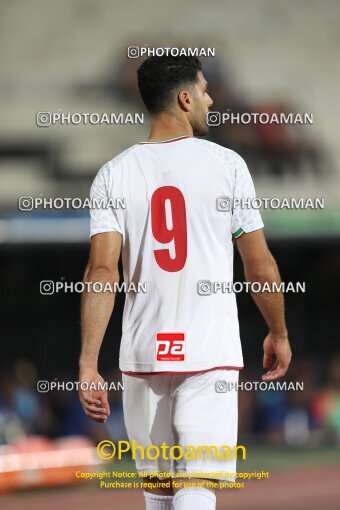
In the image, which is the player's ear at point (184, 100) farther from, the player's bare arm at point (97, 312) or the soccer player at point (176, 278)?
the player's bare arm at point (97, 312)

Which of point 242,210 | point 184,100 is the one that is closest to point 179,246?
point 242,210

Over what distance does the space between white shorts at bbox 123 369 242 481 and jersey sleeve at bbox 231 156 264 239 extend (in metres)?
0.59

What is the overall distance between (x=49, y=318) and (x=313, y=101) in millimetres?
5940

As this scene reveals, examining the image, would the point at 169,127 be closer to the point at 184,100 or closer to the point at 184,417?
the point at 184,100

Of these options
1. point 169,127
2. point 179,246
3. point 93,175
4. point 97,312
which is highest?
point 93,175

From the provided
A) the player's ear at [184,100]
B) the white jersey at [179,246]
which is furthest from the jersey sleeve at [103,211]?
the player's ear at [184,100]

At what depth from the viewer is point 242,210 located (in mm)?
3789

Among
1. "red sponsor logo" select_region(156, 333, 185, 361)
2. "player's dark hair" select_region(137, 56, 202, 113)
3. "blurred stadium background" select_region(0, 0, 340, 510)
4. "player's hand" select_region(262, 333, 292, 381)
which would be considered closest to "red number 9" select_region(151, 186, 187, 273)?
"red sponsor logo" select_region(156, 333, 185, 361)

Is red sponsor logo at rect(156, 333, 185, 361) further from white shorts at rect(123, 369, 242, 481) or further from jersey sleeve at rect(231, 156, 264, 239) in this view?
jersey sleeve at rect(231, 156, 264, 239)

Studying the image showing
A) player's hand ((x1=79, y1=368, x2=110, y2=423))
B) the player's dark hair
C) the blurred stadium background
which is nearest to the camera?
player's hand ((x1=79, y1=368, x2=110, y2=423))

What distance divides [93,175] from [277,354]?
7126mm

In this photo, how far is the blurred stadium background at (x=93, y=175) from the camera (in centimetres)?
919

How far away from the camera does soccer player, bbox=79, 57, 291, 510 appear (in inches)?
146

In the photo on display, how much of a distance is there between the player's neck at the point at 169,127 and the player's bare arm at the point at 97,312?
1.54ft
